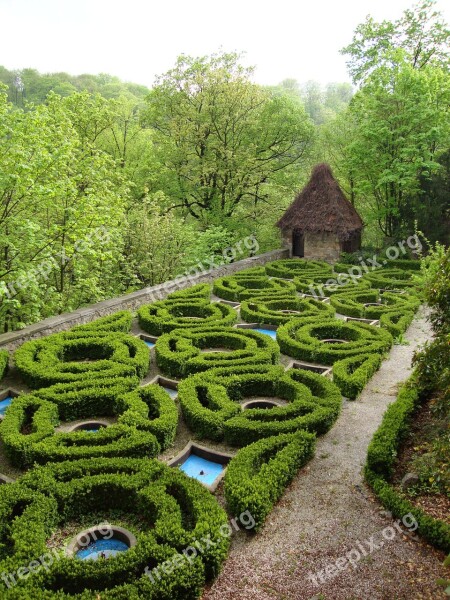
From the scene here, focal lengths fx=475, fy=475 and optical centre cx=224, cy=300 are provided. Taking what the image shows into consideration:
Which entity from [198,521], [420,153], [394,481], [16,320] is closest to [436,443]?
[394,481]

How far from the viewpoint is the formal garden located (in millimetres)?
5475

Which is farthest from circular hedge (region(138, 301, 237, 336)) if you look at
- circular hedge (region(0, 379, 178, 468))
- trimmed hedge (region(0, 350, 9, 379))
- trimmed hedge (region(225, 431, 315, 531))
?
trimmed hedge (region(225, 431, 315, 531))

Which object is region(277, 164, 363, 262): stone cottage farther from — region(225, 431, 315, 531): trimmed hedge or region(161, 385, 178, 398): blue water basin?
region(225, 431, 315, 531): trimmed hedge

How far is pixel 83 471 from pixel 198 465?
189cm

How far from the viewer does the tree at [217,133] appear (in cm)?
2525

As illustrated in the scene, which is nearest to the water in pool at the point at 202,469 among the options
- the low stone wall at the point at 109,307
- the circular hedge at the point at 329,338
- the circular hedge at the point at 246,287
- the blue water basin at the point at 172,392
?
the blue water basin at the point at 172,392

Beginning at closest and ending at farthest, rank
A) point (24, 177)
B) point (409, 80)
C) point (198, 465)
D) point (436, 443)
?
point (436, 443) → point (198, 465) → point (24, 177) → point (409, 80)

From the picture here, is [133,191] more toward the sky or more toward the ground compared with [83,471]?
more toward the sky

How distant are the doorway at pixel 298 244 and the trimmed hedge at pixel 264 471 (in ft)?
61.4

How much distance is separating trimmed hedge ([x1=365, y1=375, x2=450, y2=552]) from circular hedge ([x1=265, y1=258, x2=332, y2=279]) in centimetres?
1147

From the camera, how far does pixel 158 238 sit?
19562 mm

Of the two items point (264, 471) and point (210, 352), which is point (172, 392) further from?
point (264, 471)

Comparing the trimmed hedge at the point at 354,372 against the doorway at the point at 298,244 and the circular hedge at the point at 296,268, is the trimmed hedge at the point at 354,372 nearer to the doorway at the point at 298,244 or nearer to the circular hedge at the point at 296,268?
the circular hedge at the point at 296,268

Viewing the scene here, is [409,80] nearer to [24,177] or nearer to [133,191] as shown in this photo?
[133,191]
